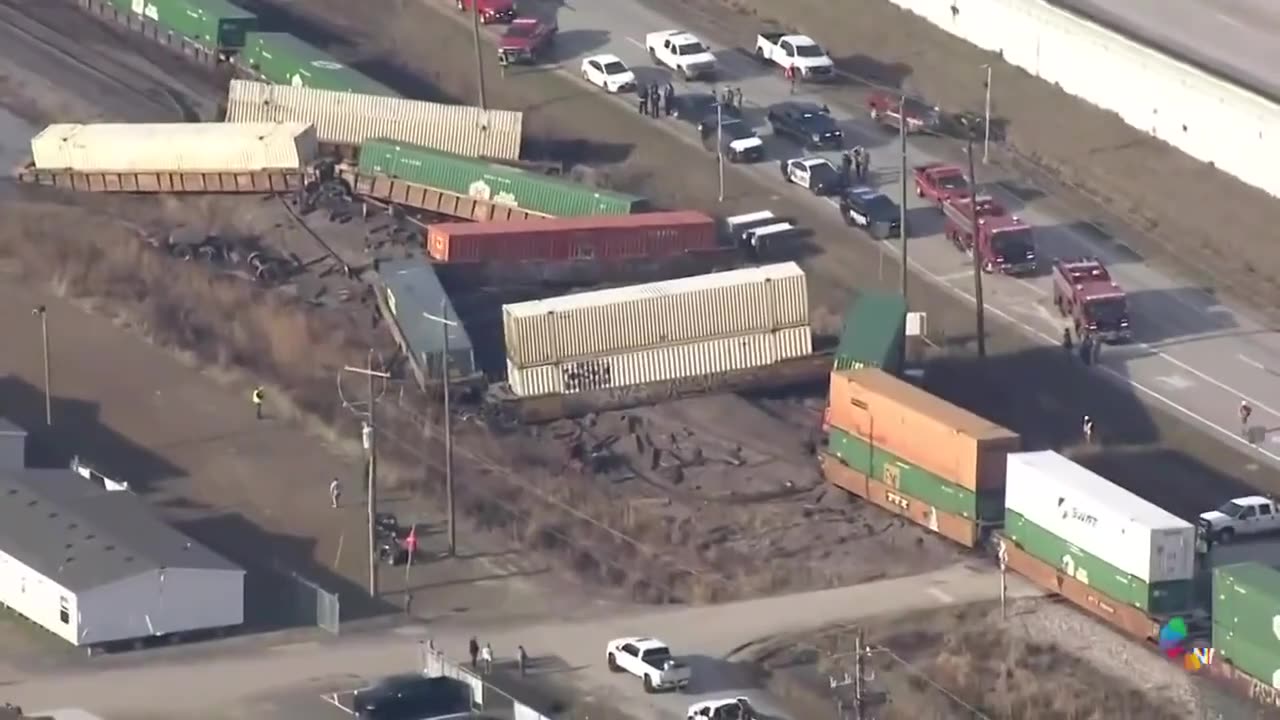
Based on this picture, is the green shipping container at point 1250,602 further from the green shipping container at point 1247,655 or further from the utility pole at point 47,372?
the utility pole at point 47,372

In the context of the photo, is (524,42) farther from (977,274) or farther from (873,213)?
(977,274)

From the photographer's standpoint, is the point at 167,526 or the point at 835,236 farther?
the point at 835,236

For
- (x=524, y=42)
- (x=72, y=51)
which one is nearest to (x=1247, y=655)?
(x=524, y=42)

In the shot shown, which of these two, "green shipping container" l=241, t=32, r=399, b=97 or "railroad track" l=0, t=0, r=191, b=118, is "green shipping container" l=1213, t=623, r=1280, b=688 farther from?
"railroad track" l=0, t=0, r=191, b=118

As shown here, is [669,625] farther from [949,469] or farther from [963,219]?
[963,219]

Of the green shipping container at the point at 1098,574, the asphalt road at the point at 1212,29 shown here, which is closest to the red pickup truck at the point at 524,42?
the asphalt road at the point at 1212,29

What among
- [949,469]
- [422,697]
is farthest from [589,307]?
[422,697]
